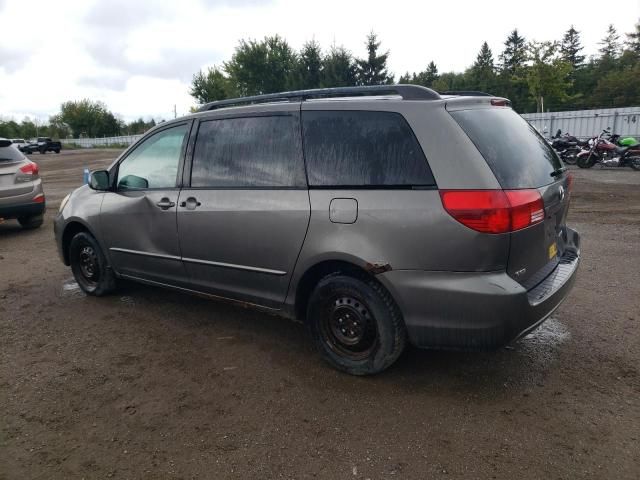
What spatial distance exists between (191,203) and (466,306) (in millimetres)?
2191

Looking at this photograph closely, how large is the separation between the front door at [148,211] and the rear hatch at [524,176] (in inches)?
90.4

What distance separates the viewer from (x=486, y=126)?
293 cm

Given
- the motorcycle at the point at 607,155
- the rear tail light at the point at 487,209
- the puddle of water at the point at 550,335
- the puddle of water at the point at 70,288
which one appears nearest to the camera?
the rear tail light at the point at 487,209

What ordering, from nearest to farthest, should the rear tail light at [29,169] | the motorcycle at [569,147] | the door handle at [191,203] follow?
the door handle at [191,203] < the rear tail light at [29,169] < the motorcycle at [569,147]

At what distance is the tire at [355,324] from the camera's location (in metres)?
2.96

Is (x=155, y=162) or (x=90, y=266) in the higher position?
(x=155, y=162)

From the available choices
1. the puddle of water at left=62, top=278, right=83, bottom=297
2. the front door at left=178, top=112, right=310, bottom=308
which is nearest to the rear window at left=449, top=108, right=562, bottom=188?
the front door at left=178, top=112, right=310, bottom=308

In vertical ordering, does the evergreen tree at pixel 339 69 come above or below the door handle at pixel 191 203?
above

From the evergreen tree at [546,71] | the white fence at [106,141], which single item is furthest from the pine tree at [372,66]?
the white fence at [106,141]

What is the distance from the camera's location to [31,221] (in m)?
8.56

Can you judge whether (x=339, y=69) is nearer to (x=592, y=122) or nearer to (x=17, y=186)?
(x=592, y=122)

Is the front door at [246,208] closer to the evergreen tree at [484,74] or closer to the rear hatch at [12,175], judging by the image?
the rear hatch at [12,175]

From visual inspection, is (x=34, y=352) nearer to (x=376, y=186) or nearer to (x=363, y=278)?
(x=363, y=278)

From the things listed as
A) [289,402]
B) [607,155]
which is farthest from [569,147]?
[289,402]
